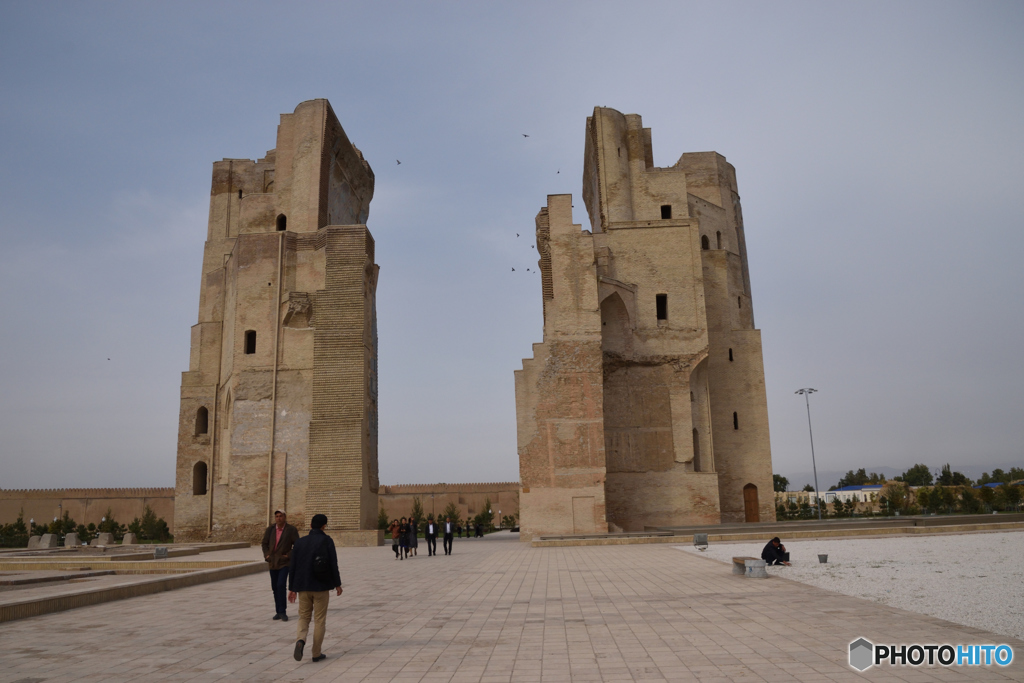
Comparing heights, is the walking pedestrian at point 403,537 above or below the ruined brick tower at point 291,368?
below

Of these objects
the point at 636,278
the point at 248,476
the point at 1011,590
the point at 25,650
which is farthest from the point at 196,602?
the point at 636,278

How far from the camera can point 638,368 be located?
85.7 feet

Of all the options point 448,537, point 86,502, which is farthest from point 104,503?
point 448,537

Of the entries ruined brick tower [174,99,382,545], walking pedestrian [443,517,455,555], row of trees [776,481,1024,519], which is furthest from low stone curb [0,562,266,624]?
row of trees [776,481,1024,519]

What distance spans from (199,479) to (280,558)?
864 inches

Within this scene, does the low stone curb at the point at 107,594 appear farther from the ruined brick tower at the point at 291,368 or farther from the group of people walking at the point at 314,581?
the ruined brick tower at the point at 291,368

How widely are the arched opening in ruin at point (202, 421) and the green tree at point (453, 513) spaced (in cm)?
1435

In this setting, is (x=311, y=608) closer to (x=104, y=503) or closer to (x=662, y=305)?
(x=662, y=305)

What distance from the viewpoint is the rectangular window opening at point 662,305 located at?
2675 cm

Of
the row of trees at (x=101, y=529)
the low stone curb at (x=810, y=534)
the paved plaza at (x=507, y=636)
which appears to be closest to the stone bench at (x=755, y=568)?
the paved plaza at (x=507, y=636)

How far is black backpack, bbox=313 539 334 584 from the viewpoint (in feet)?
19.2

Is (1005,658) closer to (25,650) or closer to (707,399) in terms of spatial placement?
(25,650)

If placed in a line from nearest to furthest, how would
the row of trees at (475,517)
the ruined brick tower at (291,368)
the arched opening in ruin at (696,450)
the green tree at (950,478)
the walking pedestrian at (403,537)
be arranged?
the walking pedestrian at (403,537) → the ruined brick tower at (291,368) → the arched opening in ruin at (696,450) → the row of trees at (475,517) → the green tree at (950,478)

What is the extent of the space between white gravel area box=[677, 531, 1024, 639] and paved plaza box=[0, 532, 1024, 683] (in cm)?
41
